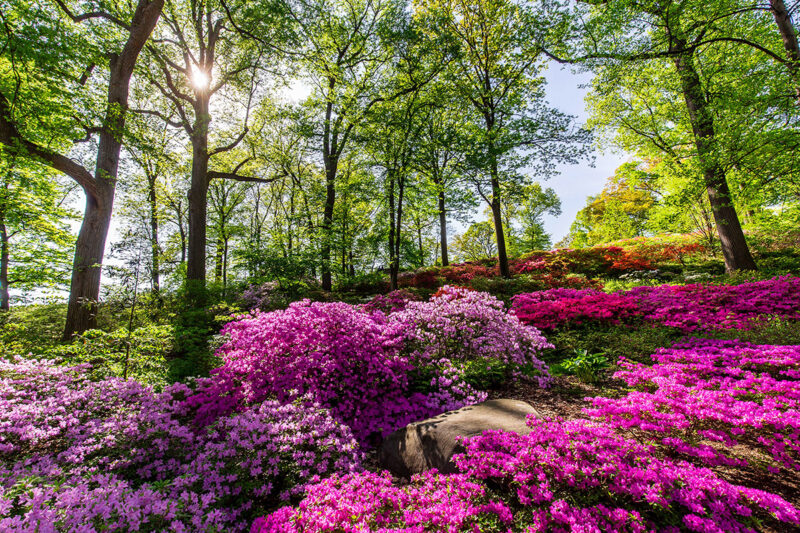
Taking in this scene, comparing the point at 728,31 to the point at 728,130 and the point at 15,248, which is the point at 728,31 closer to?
the point at 728,130

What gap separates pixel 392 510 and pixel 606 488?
1529mm

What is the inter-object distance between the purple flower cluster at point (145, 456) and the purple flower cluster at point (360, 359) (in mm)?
463

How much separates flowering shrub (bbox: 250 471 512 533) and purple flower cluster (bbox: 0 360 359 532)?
0.36m

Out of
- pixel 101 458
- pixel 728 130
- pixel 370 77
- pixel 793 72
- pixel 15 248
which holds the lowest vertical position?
pixel 101 458

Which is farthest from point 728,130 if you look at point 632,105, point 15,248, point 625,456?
point 15,248

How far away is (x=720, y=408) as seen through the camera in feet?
9.55

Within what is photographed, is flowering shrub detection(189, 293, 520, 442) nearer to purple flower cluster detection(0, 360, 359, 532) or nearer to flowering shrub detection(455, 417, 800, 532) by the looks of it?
purple flower cluster detection(0, 360, 359, 532)

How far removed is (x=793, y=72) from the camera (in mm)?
7059

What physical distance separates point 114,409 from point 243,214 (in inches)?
1160

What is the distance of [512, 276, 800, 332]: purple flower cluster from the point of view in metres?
6.25

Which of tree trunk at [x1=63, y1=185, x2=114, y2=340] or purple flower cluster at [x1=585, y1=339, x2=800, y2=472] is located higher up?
tree trunk at [x1=63, y1=185, x2=114, y2=340]

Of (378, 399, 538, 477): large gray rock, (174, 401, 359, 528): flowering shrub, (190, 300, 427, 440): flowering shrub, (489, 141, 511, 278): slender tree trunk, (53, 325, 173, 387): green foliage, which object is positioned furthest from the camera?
(489, 141, 511, 278): slender tree trunk

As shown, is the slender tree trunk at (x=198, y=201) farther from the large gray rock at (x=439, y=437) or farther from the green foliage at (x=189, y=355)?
the large gray rock at (x=439, y=437)

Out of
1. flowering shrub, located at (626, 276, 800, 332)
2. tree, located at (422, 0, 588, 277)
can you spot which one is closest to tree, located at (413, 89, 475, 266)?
tree, located at (422, 0, 588, 277)
